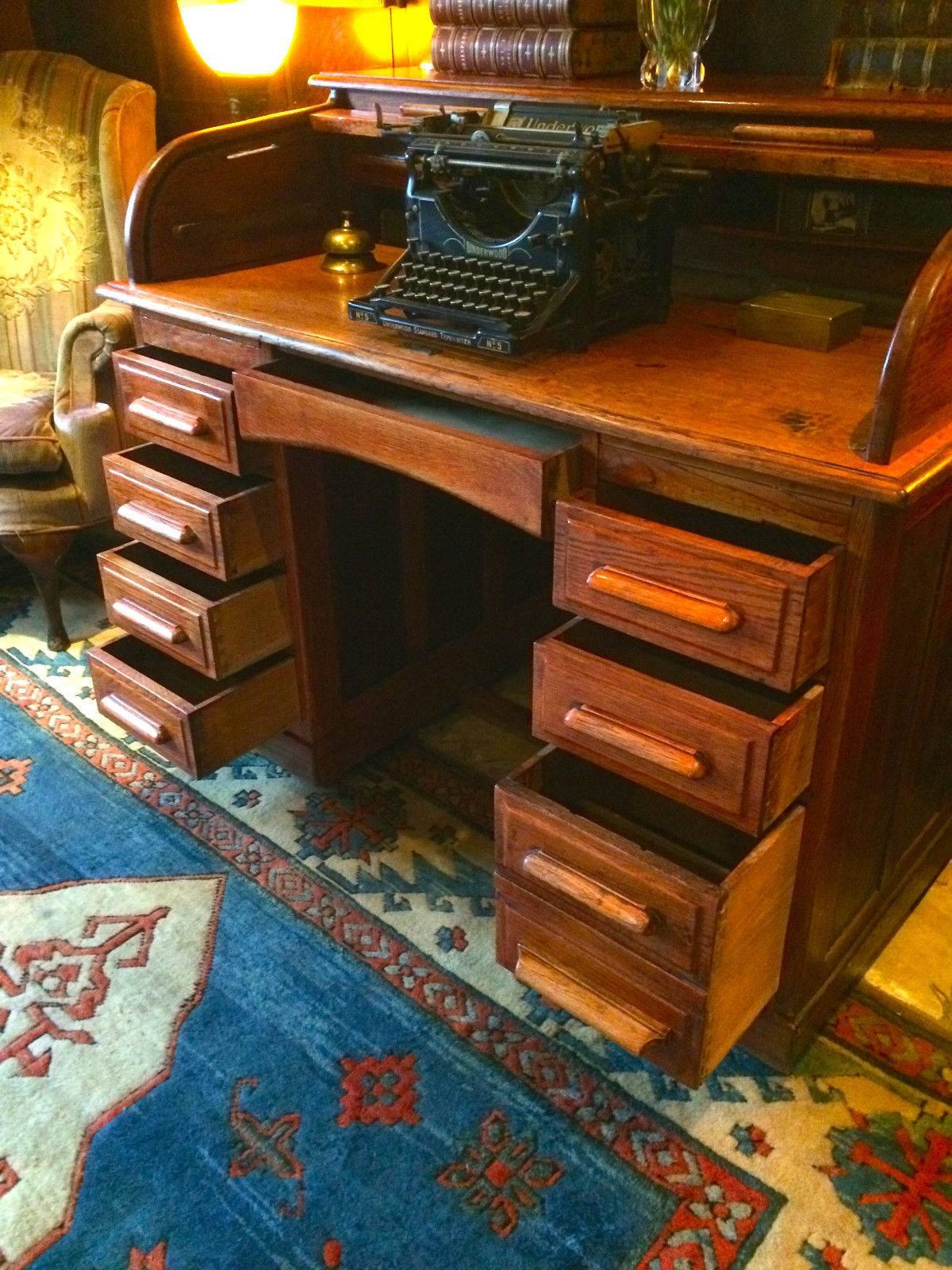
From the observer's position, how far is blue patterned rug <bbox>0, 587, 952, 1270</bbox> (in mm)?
1299

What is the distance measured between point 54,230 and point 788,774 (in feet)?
7.27

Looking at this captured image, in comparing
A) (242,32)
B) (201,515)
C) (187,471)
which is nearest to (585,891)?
→ (201,515)

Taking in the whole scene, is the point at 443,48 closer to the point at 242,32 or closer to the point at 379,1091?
the point at 242,32

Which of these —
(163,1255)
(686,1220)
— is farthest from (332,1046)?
(686,1220)

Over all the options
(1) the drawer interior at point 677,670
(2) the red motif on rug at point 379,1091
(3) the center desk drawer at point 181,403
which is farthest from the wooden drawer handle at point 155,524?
(2) the red motif on rug at point 379,1091

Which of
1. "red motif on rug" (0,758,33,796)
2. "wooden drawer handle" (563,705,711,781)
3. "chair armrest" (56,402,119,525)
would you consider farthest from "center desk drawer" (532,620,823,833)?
"chair armrest" (56,402,119,525)

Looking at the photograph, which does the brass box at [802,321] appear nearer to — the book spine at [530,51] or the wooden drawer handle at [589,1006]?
the book spine at [530,51]

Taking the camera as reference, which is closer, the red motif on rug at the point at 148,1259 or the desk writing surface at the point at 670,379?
the desk writing surface at the point at 670,379

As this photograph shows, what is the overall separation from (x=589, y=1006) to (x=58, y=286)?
6.98 ft

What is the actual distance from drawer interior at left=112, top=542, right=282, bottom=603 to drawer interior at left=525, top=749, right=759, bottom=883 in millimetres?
636

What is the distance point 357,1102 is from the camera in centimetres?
146

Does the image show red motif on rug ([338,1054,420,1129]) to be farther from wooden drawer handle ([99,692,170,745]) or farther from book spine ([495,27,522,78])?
book spine ([495,27,522,78])

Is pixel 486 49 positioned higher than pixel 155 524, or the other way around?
pixel 486 49

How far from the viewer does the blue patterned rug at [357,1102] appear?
4.26ft
